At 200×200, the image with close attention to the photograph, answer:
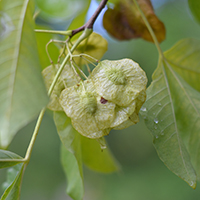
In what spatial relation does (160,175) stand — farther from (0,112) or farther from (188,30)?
(0,112)

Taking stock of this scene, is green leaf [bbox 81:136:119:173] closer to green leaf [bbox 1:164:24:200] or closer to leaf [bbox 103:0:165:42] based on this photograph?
green leaf [bbox 1:164:24:200]

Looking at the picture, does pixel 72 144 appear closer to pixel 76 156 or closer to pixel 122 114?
pixel 76 156

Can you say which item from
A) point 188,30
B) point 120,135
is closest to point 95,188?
point 120,135

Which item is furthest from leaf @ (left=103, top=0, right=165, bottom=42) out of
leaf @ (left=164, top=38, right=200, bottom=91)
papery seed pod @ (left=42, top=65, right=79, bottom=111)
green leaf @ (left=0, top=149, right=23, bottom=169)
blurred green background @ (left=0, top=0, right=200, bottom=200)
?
blurred green background @ (left=0, top=0, right=200, bottom=200)

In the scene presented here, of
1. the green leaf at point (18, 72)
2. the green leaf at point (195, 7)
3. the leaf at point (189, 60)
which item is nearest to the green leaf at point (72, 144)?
the green leaf at point (18, 72)

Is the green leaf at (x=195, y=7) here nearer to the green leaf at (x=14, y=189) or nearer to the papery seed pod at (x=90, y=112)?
the papery seed pod at (x=90, y=112)
